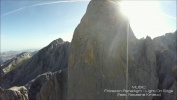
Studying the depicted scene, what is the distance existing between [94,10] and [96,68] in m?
9.19

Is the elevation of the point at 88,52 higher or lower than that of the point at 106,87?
higher

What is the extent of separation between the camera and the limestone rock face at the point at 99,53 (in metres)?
38.7

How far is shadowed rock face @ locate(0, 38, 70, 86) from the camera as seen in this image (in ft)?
334

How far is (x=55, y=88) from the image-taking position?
51.9 metres

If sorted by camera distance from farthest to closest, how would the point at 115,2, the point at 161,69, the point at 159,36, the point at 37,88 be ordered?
the point at 159,36 < the point at 37,88 < the point at 161,69 < the point at 115,2

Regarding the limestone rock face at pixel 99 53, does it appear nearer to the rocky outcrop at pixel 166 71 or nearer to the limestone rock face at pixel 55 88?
the rocky outcrop at pixel 166 71

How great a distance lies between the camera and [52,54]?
111188 millimetres

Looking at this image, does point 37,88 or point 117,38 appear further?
point 37,88

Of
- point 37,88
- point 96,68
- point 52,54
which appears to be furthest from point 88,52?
point 52,54

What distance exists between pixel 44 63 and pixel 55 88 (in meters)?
58.9

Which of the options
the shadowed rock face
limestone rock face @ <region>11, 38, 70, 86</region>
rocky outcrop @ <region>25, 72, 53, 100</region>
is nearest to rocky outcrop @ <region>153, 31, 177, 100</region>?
rocky outcrop @ <region>25, 72, 53, 100</region>

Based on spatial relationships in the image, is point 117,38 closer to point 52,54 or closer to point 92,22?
point 92,22

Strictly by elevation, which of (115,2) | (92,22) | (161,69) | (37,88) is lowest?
(37,88)

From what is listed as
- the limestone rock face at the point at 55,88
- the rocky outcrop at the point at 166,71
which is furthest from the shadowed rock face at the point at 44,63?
the limestone rock face at the point at 55,88
